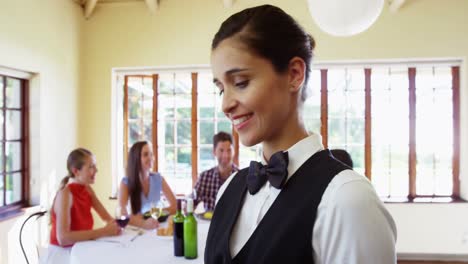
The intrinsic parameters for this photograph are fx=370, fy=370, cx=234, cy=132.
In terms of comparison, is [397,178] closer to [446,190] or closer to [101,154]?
[446,190]

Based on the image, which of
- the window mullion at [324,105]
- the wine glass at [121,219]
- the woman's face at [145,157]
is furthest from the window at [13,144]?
the window mullion at [324,105]

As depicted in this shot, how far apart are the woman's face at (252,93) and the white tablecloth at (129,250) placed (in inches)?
52.1

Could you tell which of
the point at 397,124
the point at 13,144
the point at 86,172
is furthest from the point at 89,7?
the point at 397,124

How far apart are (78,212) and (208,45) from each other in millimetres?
2471

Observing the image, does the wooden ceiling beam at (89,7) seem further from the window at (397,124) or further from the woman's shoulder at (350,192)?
the woman's shoulder at (350,192)

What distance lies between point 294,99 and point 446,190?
4363mm

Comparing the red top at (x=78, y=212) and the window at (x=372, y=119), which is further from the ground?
the window at (x=372, y=119)

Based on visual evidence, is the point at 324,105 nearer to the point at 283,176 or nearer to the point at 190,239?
the point at 190,239

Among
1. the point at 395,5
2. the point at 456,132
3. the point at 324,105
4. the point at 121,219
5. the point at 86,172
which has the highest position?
the point at 395,5

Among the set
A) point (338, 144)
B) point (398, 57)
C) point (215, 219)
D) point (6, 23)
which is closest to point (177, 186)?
point (338, 144)

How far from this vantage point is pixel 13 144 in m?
3.46

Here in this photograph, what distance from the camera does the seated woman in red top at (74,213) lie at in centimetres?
224

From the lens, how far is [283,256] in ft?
A: 1.80

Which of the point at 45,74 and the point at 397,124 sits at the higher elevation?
the point at 45,74
